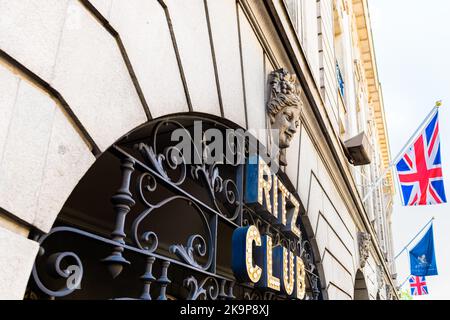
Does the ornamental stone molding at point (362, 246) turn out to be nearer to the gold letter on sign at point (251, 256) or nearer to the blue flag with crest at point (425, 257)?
the blue flag with crest at point (425, 257)

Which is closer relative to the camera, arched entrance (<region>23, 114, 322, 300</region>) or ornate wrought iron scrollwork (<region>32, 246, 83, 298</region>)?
ornate wrought iron scrollwork (<region>32, 246, 83, 298</region>)

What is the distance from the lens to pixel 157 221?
659 centimetres

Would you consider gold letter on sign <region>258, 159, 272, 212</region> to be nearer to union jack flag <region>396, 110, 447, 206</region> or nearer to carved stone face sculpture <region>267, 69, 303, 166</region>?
carved stone face sculpture <region>267, 69, 303, 166</region>

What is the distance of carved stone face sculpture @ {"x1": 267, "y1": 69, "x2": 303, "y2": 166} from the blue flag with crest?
14776mm

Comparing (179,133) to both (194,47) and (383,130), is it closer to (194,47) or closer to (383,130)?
(194,47)

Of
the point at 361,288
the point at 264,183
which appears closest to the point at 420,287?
the point at 361,288

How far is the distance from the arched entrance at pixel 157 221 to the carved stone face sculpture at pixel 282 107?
0.68m

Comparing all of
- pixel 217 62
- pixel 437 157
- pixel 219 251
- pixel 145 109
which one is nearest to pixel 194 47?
pixel 217 62

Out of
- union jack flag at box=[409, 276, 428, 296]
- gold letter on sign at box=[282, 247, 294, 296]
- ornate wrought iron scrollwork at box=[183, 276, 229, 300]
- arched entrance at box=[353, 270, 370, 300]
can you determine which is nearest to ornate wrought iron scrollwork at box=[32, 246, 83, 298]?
ornate wrought iron scrollwork at box=[183, 276, 229, 300]

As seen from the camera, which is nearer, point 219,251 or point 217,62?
point 217,62

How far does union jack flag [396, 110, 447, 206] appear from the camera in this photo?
35.3 ft

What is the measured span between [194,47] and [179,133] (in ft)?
2.47

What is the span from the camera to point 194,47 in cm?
359

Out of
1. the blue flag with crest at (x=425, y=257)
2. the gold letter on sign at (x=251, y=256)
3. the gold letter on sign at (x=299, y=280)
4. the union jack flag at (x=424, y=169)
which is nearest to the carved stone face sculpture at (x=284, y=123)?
the gold letter on sign at (x=251, y=256)
